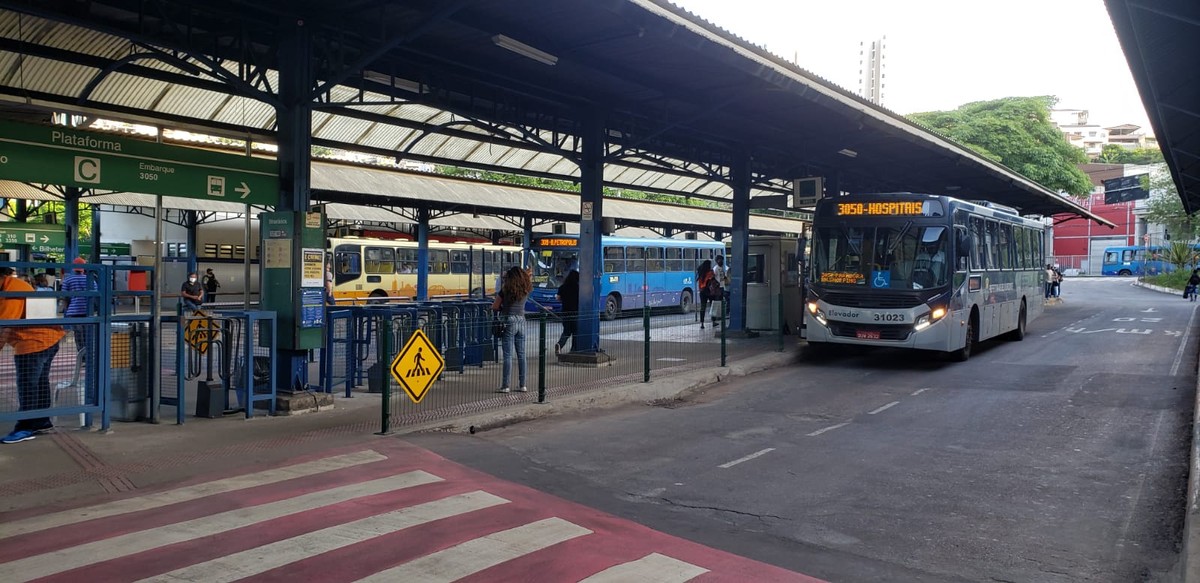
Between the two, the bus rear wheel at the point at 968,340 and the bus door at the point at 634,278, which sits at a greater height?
the bus door at the point at 634,278

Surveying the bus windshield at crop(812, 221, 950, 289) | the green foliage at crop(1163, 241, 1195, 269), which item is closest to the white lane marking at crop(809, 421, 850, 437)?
the bus windshield at crop(812, 221, 950, 289)

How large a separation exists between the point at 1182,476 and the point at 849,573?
463cm

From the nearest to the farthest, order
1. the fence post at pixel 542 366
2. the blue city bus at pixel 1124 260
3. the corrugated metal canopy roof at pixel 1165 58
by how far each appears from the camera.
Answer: the corrugated metal canopy roof at pixel 1165 58 → the fence post at pixel 542 366 → the blue city bus at pixel 1124 260

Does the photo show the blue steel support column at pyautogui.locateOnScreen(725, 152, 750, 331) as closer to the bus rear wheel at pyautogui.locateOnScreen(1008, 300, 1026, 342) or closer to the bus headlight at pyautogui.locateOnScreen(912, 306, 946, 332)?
the bus headlight at pyautogui.locateOnScreen(912, 306, 946, 332)

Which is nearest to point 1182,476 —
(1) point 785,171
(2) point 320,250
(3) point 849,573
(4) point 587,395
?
(3) point 849,573

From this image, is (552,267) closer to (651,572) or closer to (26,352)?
(26,352)

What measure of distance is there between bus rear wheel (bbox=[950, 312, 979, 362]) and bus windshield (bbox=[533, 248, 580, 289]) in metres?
14.9

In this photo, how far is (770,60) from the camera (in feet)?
42.6

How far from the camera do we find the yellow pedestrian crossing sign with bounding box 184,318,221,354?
10159 mm

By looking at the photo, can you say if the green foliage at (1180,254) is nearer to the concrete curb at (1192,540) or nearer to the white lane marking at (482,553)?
the concrete curb at (1192,540)

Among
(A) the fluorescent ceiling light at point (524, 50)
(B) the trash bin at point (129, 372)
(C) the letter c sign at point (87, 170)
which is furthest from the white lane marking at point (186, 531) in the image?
(A) the fluorescent ceiling light at point (524, 50)

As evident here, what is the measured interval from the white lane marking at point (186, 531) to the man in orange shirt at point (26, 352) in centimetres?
357

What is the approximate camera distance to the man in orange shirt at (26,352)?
8328mm

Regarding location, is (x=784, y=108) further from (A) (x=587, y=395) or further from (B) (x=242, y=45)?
(B) (x=242, y=45)
